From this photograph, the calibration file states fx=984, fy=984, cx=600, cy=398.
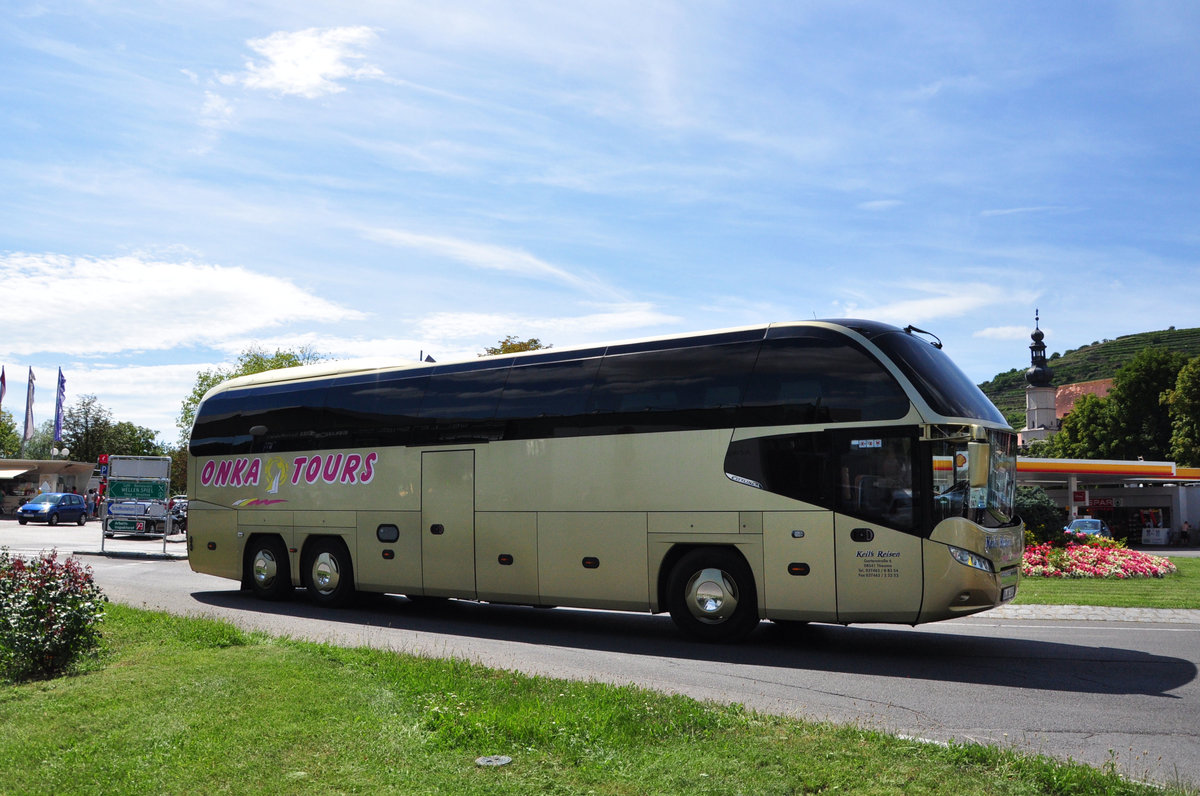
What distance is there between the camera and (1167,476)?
164ft

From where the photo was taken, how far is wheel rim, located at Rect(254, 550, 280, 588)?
661 inches

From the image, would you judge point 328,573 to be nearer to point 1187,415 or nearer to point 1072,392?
point 1187,415

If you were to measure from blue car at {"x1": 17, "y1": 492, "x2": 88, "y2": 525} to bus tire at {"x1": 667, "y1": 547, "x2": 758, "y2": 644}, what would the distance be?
5055cm

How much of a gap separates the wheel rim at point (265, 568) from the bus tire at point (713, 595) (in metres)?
7.99

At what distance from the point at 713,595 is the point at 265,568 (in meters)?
8.86

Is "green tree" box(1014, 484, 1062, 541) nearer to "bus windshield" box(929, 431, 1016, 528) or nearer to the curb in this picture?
the curb

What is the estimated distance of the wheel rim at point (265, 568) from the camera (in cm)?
1678

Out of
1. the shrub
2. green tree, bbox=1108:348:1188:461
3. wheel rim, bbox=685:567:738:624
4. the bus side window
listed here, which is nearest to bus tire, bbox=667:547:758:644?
wheel rim, bbox=685:567:738:624

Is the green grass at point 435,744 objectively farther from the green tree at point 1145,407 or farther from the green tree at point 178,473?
the green tree at point 178,473

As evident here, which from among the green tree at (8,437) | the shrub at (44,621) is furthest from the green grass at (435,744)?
the green tree at (8,437)

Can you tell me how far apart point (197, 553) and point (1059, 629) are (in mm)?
14502

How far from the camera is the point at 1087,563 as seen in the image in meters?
23.0

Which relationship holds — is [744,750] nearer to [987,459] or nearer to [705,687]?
[705,687]

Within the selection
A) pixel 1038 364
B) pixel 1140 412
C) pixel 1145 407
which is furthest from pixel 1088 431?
pixel 1038 364
